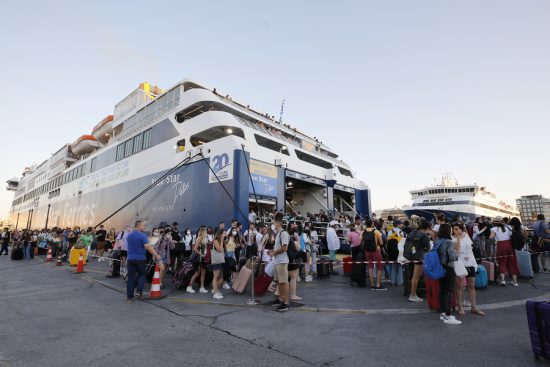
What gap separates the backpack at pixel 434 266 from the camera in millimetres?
4465

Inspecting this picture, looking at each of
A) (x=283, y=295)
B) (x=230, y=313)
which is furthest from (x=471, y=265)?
(x=230, y=313)

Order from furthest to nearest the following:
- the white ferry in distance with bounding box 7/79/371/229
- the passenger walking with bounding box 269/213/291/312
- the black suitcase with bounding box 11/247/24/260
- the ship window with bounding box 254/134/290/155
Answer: the ship window with bounding box 254/134/290/155
the black suitcase with bounding box 11/247/24/260
the white ferry in distance with bounding box 7/79/371/229
the passenger walking with bounding box 269/213/291/312

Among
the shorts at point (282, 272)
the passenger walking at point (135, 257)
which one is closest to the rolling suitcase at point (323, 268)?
the shorts at point (282, 272)

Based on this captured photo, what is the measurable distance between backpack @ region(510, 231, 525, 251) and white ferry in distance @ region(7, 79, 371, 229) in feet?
26.7

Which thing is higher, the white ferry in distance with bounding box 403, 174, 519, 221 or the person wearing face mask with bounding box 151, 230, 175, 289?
the white ferry in distance with bounding box 403, 174, 519, 221

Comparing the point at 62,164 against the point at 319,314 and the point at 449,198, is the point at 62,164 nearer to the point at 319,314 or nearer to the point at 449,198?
the point at 319,314

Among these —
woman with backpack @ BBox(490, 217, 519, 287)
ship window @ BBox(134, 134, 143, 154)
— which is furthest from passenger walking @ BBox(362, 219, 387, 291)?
ship window @ BBox(134, 134, 143, 154)

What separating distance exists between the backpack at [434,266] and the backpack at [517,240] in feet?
14.5

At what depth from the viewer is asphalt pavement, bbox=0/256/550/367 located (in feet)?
10.2

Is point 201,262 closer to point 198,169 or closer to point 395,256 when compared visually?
point 395,256

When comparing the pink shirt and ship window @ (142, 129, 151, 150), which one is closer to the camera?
the pink shirt

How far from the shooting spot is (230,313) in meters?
4.97

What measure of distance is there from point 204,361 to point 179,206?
38.0 feet

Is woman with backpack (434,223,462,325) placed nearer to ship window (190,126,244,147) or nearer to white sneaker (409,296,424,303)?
white sneaker (409,296,424,303)
